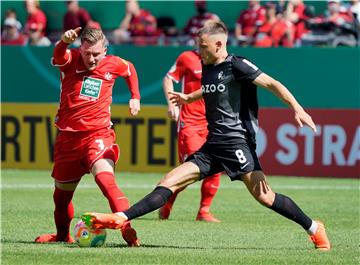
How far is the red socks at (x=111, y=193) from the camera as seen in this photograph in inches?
413

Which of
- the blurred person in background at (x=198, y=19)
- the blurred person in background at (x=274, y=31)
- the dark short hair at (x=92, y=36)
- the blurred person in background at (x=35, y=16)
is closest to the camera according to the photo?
the dark short hair at (x=92, y=36)

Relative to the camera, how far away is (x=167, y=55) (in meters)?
24.2

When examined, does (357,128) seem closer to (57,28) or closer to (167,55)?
(167,55)

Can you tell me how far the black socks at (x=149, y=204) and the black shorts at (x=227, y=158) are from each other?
1.49ft

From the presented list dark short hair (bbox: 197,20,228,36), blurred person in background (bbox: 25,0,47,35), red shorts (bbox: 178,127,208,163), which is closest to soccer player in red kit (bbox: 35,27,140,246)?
dark short hair (bbox: 197,20,228,36)

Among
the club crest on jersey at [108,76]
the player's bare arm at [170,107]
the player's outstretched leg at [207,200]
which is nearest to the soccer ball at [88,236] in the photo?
the club crest on jersey at [108,76]

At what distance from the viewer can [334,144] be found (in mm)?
21641

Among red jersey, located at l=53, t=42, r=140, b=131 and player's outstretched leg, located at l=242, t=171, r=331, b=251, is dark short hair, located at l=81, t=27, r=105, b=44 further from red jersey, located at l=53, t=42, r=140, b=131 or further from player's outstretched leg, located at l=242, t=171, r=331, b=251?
player's outstretched leg, located at l=242, t=171, r=331, b=251

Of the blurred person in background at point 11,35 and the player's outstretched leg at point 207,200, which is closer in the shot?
the player's outstretched leg at point 207,200

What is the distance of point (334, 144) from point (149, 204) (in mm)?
12066

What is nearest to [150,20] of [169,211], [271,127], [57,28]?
[57,28]

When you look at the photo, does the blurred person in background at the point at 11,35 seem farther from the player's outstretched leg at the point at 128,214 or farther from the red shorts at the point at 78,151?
the player's outstretched leg at the point at 128,214

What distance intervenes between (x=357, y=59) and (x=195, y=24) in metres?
4.26

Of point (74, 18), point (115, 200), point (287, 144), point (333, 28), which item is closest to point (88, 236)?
point (115, 200)
